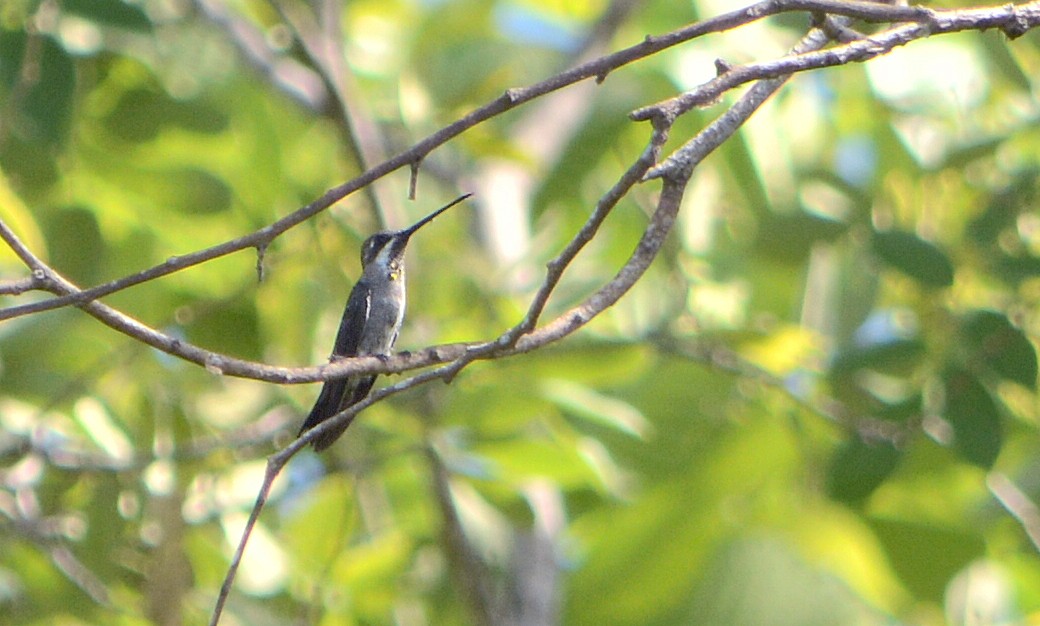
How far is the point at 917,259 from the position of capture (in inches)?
173

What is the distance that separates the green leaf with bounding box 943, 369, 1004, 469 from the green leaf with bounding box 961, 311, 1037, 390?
0.30 ft

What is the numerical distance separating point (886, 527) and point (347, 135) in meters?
2.67

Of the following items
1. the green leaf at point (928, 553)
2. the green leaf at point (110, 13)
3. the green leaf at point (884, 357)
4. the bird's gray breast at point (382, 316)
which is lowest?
the green leaf at point (928, 553)

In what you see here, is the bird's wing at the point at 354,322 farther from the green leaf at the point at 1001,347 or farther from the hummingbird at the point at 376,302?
the green leaf at the point at 1001,347

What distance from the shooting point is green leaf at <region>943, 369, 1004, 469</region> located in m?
4.16

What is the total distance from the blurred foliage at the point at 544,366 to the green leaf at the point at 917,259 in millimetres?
16

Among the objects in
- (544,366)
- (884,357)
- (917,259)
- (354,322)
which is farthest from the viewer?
(544,366)

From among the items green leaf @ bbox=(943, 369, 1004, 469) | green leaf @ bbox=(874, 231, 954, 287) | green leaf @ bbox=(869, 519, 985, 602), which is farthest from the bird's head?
green leaf @ bbox=(869, 519, 985, 602)

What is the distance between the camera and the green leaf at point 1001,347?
411 centimetres

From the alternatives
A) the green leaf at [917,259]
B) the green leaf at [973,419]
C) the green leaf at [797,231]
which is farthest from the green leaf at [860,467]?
the green leaf at [797,231]

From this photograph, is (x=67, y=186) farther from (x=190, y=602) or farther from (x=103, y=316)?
(x=103, y=316)

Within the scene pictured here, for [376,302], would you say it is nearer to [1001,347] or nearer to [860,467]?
[860,467]

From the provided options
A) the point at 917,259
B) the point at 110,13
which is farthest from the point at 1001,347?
the point at 110,13

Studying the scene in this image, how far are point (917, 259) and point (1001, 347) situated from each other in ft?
1.32
